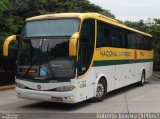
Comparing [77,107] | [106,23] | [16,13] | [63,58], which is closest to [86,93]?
[77,107]

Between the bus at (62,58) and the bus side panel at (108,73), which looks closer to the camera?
the bus at (62,58)

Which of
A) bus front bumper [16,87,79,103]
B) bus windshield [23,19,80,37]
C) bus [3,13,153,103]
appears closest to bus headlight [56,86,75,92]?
bus [3,13,153,103]

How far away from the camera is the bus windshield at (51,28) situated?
13359 mm

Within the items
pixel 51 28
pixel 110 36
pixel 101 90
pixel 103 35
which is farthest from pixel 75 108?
pixel 110 36

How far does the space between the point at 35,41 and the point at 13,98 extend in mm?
4269

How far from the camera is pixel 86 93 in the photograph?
13.8 meters

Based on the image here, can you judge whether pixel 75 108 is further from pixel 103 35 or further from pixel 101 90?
pixel 103 35

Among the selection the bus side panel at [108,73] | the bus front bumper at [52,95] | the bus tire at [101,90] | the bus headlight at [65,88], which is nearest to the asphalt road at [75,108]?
the bus tire at [101,90]

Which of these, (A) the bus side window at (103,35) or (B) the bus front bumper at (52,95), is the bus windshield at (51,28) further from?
(B) the bus front bumper at (52,95)

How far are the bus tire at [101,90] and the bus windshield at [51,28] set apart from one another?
2875 millimetres

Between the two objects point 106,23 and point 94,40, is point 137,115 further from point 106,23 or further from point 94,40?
point 106,23

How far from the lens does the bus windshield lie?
43.8 ft

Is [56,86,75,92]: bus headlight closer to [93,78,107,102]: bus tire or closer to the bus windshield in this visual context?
the bus windshield

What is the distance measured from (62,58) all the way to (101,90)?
120 inches
